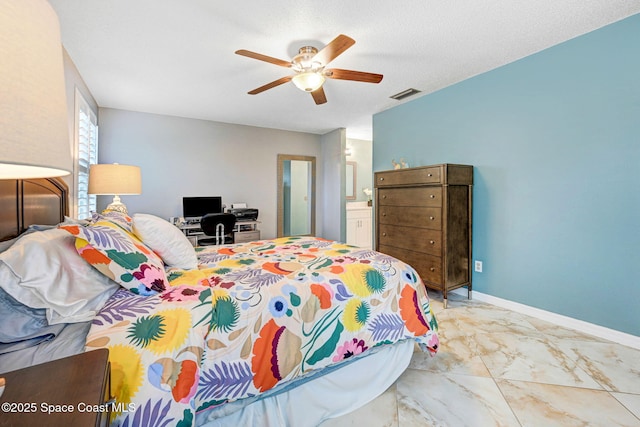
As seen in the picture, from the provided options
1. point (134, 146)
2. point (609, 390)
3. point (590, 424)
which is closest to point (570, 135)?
point (609, 390)

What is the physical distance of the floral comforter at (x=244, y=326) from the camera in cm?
95

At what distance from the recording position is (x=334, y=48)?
79.9 inches

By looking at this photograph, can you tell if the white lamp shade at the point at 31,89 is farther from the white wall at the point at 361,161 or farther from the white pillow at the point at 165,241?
the white wall at the point at 361,161

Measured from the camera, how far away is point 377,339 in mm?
1606

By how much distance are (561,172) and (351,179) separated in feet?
14.1

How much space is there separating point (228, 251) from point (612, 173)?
314cm

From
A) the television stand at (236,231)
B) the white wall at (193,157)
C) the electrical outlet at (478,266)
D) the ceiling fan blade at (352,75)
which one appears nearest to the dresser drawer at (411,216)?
the electrical outlet at (478,266)

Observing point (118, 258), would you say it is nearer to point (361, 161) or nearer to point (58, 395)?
point (58, 395)

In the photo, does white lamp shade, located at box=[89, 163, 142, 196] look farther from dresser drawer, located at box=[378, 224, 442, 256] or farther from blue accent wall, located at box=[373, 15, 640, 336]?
blue accent wall, located at box=[373, 15, 640, 336]

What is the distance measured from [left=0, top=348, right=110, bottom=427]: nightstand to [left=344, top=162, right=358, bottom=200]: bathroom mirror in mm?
5951

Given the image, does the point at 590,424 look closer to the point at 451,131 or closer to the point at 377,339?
the point at 377,339

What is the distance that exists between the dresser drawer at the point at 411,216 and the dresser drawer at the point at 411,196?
5 centimetres

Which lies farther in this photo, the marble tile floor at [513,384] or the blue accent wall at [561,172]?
the blue accent wall at [561,172]

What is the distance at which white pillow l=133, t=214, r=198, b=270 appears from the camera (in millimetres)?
1565
